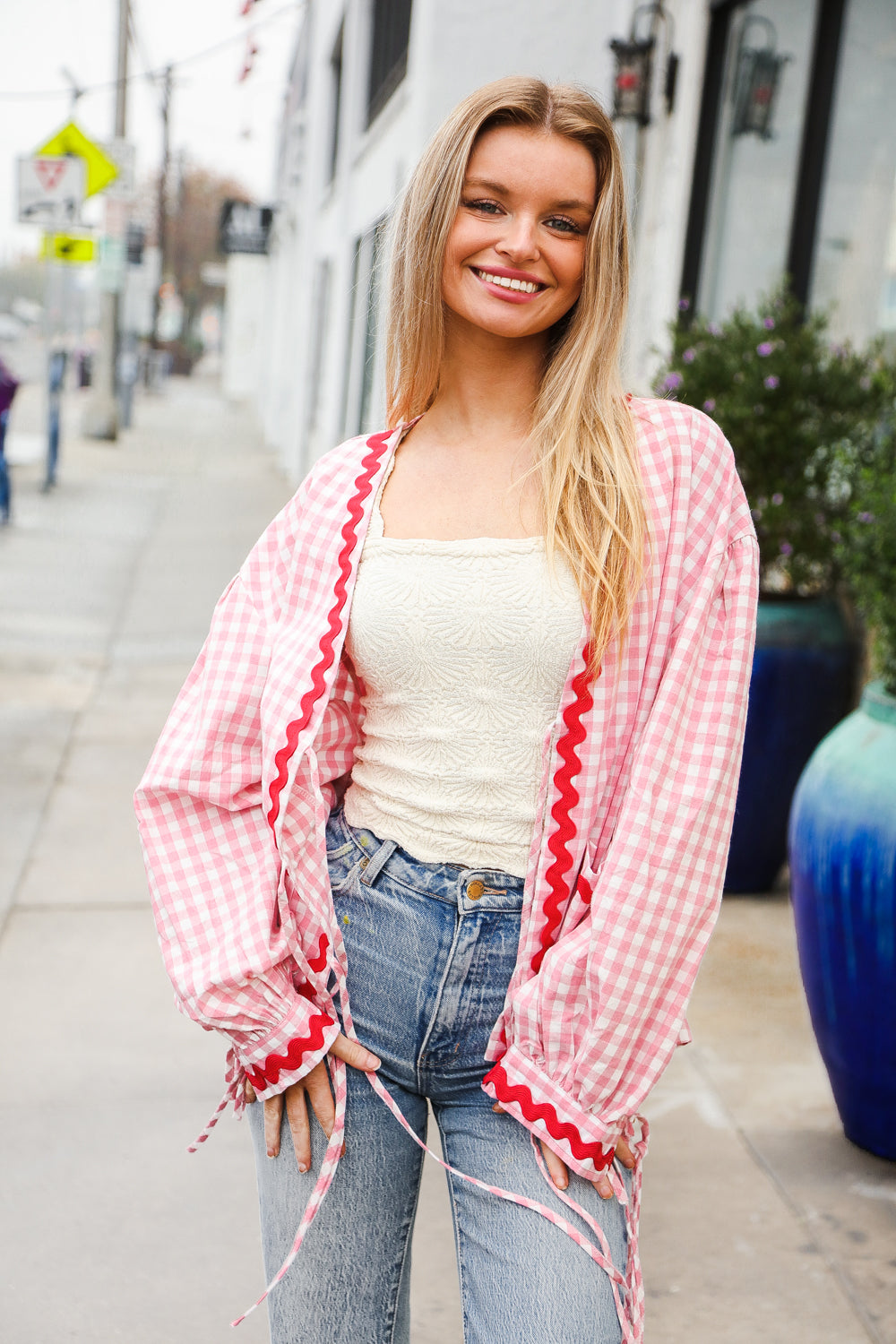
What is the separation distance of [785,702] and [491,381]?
294 cm

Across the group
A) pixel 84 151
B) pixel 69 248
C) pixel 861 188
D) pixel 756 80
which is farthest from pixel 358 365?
pixel 861 188

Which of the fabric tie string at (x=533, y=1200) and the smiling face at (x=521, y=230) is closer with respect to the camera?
the fabric tie string at (x=533, y=1200)

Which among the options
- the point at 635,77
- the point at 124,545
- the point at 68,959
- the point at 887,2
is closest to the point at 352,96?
the point at 124,545

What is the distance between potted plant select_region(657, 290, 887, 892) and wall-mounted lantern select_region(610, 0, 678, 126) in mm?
2286

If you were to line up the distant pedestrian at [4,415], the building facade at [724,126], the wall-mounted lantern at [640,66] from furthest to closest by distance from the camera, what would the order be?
the distant pedestrian at [4,415] → the wall-mounted lantern at [640,66] → the building facade at [724,126]

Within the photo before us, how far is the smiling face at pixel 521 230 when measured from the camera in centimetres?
170

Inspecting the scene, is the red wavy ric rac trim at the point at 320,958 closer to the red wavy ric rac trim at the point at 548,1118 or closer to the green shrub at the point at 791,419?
the red wavy ric rac trim at the point at 548,1118

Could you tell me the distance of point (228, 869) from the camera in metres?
1.72

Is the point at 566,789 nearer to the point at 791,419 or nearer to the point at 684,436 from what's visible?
the point at 684,436

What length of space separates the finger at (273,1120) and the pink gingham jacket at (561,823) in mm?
17

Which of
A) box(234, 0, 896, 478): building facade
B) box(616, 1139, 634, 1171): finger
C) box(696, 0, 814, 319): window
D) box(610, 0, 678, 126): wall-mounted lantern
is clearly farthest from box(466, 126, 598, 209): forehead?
box(610, 0, 678, 126): wall-mounted lantern

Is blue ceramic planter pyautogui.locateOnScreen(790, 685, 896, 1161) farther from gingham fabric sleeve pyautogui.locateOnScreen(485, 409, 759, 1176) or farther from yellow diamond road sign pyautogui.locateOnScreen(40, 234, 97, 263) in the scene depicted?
yellow diamond road sign pyautogui.locateOnScreen(40, 234, 97, 263)

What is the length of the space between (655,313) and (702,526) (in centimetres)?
515

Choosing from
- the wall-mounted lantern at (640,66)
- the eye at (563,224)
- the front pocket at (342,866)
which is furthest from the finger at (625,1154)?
the wall-mounted lantern at (640,66)
